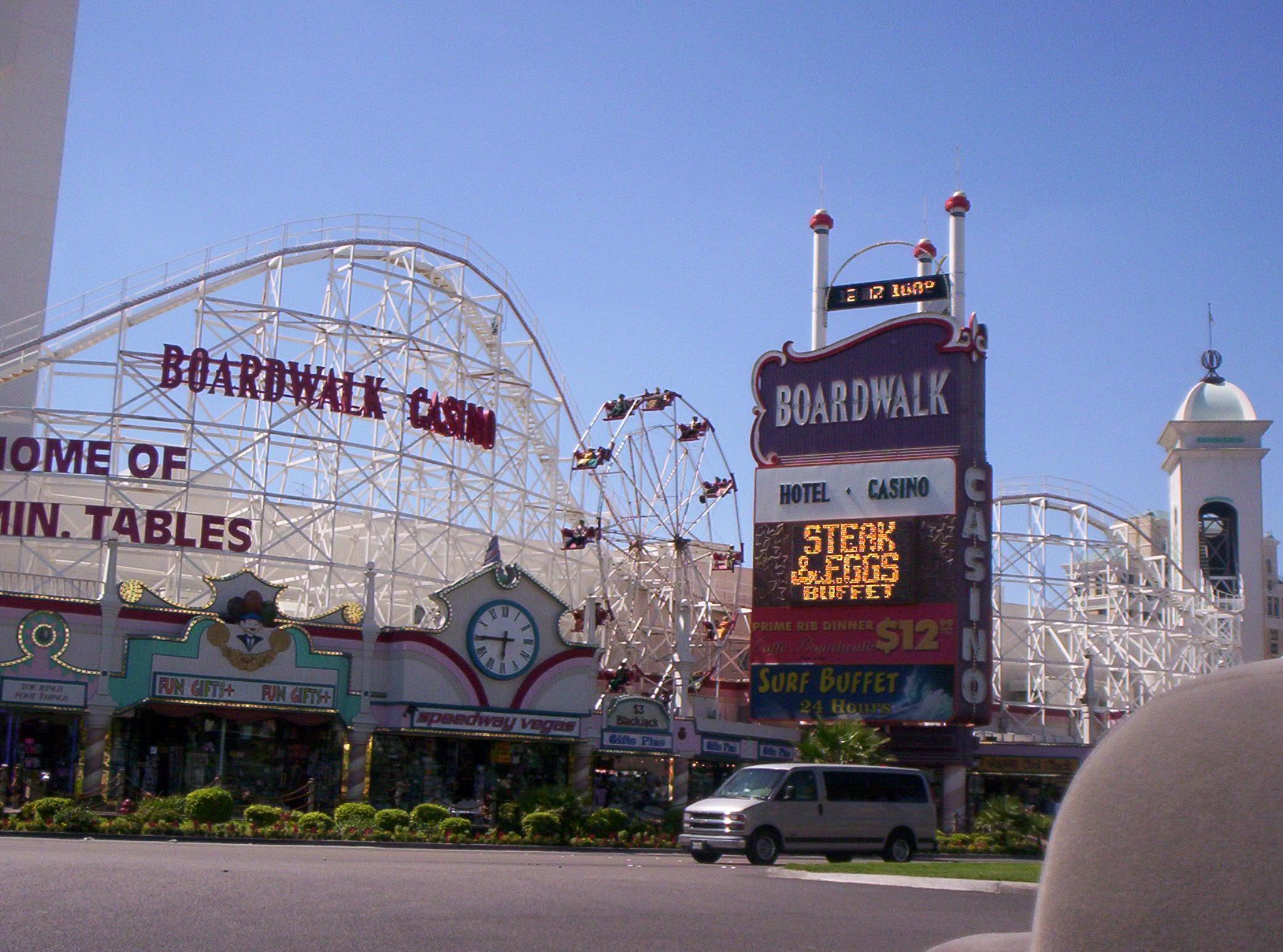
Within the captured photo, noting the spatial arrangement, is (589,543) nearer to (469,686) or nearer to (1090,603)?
(469,686)

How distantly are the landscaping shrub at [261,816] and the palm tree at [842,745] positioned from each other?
13.7m

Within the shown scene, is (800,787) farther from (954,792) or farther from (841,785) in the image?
(954,792)

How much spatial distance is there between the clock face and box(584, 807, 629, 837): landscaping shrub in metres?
9.11

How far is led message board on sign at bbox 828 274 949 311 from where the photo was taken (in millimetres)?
50750

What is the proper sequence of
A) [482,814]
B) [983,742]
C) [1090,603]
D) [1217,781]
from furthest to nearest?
1. [1090,603]
2. [983,742]
3. [482,814]
4. [1217,781]

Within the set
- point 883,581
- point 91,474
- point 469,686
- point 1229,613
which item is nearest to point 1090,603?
point 1229,613

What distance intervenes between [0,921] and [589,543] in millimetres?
41997

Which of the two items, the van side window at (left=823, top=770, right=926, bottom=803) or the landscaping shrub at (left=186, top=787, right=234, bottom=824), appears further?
the landscaping shrub at (left=186, top=787, right=234, bottom=824)

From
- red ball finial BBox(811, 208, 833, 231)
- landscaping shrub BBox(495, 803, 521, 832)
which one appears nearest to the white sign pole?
red ball finial BBox(811, 208, 833, 231)

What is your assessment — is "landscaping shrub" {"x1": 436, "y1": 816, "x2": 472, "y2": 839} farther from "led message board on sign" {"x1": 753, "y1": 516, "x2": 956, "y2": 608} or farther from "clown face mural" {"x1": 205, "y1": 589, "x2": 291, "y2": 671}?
"led message board on sign" {"x1": 753, "y1": 516, "x2": 956, "y2": 608}

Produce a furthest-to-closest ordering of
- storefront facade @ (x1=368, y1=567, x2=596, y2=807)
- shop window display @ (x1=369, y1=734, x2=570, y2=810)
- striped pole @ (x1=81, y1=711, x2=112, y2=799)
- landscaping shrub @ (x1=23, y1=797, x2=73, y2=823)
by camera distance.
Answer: storefront facade @ (x1=368, y1=567, x2=596, y2=807), shop window display @ (x1=369, y1=734, x2=570, y2=810), striped pole @ (x1=81, y1=711, x2=112, y2=799), landscaping shrub @ (x1=23, y1=797, x2=73, y2=823)

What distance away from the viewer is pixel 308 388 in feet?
141

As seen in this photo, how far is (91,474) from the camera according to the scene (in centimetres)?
4000

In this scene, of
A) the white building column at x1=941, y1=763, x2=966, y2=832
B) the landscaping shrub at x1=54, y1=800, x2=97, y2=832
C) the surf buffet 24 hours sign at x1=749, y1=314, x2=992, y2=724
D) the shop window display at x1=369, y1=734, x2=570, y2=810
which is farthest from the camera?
the white building column at x1=941, y1=763, x2=966, y2=832
